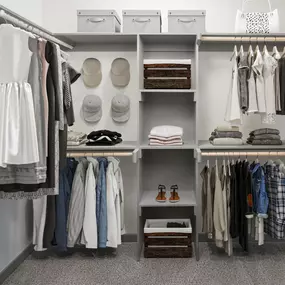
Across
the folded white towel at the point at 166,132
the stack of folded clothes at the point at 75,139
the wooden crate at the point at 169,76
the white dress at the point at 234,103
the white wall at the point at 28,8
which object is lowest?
the stack of folded clothes at the point at 75,139

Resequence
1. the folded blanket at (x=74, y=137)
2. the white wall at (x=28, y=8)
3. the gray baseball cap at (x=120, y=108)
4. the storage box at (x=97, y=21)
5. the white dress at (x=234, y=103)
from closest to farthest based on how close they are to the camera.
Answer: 1. the white wall at (x=28, y=8)
2. the white dress at (x=234, y=103)
3. the folded blanket at (x=74, y=137)
4. the storage box at (x=97, y=21)
5. the gray baseball cap at (x=120, y=108)

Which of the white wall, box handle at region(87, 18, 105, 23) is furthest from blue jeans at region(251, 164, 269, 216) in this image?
the white wall

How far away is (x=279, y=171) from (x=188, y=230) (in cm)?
93

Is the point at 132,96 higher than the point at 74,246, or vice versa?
the point at 132,96

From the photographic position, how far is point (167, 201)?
11.1 feet

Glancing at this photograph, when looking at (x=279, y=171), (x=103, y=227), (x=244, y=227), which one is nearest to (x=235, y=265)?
(x=244, y=227)

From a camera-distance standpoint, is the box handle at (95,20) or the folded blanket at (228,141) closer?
the folded blanket at (228,141)

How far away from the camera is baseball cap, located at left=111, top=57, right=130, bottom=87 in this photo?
3715mm

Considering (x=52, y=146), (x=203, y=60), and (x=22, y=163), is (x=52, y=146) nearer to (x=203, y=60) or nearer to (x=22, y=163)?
(x=22, y=163)

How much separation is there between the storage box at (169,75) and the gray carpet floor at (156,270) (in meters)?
1.54

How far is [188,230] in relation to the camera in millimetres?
3264

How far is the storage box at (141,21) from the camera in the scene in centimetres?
335

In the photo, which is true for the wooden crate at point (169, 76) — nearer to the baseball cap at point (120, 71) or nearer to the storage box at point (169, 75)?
the storage box at point (169, 75)

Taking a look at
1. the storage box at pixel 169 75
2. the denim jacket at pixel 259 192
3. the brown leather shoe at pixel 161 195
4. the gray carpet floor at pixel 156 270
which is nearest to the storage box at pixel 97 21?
the storage box at pixel 169 75
